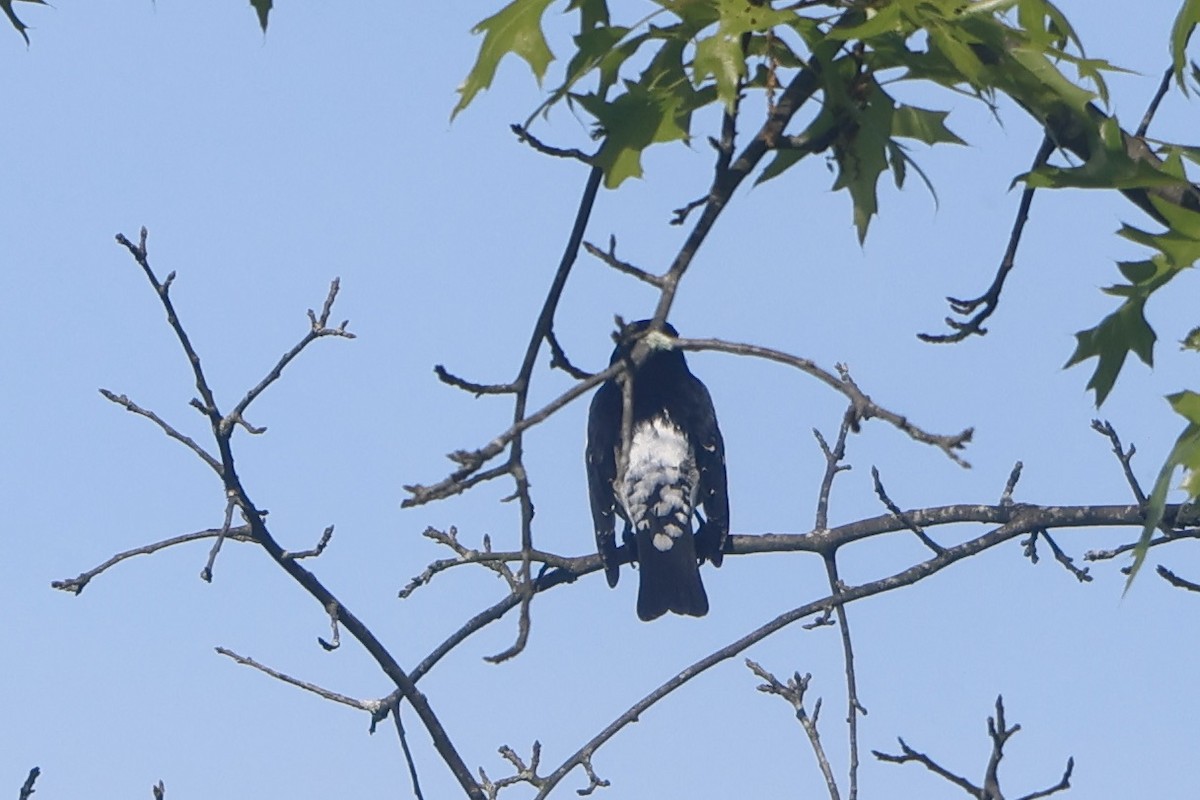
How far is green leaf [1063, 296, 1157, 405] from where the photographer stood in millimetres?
3270

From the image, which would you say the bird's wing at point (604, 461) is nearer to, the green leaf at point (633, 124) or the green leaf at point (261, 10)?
the green leaf at point (633, 124)

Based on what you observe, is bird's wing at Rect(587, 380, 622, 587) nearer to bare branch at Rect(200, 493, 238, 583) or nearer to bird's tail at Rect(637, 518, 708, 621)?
bird's tail at Rect(637, 518, 708, 621)

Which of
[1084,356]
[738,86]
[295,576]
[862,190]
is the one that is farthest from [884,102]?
[295,576]

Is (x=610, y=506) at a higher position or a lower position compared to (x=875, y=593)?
higher

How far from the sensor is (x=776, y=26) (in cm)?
272

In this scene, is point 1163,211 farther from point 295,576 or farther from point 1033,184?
point 295,576

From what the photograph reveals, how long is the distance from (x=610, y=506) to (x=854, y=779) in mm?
4685

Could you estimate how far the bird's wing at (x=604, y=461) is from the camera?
26.9 feet

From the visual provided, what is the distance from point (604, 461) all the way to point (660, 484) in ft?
1.22

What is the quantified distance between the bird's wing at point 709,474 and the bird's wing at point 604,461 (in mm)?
462

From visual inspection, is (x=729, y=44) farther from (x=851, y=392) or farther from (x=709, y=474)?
(x=709, y=474)

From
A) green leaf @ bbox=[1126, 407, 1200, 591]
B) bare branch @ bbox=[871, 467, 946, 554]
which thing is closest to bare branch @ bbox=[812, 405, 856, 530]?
bare branch @ bbox=[871, 467, 946, 554]

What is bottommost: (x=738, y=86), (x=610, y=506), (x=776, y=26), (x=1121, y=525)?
(x=738, y=86)

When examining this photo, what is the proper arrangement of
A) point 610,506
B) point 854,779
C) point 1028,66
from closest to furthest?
point 1028,66 < point 854,779 < point 610,506
